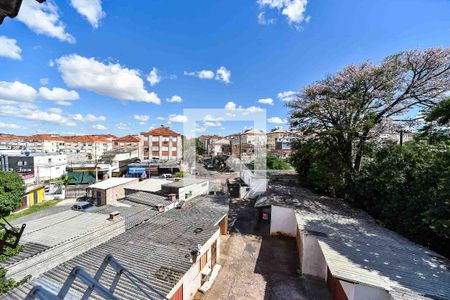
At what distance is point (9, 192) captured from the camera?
17703 millimetres

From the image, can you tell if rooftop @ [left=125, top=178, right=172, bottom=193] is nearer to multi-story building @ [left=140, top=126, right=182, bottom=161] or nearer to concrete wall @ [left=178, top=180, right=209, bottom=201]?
concrete wall @ [left=178, top=180, right=209, bottom=201]

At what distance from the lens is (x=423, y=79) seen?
13.6 meters

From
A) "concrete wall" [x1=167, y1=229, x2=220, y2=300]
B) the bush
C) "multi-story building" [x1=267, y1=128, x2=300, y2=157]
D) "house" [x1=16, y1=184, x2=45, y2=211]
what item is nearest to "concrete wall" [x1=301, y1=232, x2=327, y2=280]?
the bush

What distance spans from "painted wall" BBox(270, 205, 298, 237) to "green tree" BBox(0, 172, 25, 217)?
70.0ft

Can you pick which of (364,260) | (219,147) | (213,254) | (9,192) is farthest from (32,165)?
(219,147)

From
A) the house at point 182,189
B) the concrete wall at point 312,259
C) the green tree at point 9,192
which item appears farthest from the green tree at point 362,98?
the green tree at point 9,192

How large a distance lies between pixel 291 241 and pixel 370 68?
1281 centimetres

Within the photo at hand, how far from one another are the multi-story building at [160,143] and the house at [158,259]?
35556mm

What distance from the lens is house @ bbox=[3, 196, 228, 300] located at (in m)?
5.86

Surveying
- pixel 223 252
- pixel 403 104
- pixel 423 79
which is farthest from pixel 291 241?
pixel 423 79

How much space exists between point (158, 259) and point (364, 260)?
23.9ft

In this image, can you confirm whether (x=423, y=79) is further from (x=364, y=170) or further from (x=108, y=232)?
(x=108, y=232)

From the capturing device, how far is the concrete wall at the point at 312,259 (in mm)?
10102

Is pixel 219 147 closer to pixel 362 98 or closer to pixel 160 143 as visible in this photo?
pixel 160 143
